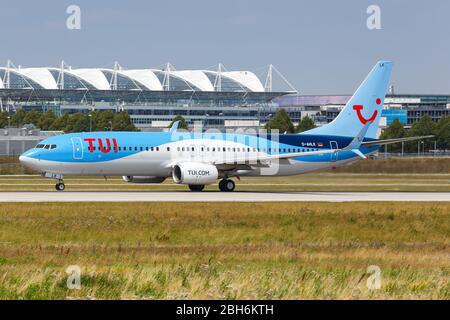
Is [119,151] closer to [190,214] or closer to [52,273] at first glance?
[190,214]

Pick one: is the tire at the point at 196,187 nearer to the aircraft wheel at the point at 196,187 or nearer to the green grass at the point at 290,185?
the aircraft wheel at the point at 196,187

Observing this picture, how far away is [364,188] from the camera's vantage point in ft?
243

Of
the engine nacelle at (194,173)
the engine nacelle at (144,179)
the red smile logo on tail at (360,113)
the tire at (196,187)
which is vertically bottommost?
the tire at (196,187)

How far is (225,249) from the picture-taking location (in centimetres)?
3200

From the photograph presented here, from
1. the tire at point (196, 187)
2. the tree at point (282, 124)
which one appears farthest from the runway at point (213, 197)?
the tree at point (282, 124)

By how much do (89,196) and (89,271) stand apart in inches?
1300

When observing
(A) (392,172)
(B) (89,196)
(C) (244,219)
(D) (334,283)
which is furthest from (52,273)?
(A) (392,172)

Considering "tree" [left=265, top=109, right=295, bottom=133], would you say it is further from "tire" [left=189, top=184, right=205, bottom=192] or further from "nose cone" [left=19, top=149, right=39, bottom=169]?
"nose cone" [left=19, top=149, right=39, bottom=169]

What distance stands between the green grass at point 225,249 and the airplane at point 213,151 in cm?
1680

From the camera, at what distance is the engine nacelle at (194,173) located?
6550 cm

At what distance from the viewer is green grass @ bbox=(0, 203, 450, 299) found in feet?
74.3

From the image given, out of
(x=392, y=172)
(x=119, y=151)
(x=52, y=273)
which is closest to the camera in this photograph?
(x=52, y=273)
